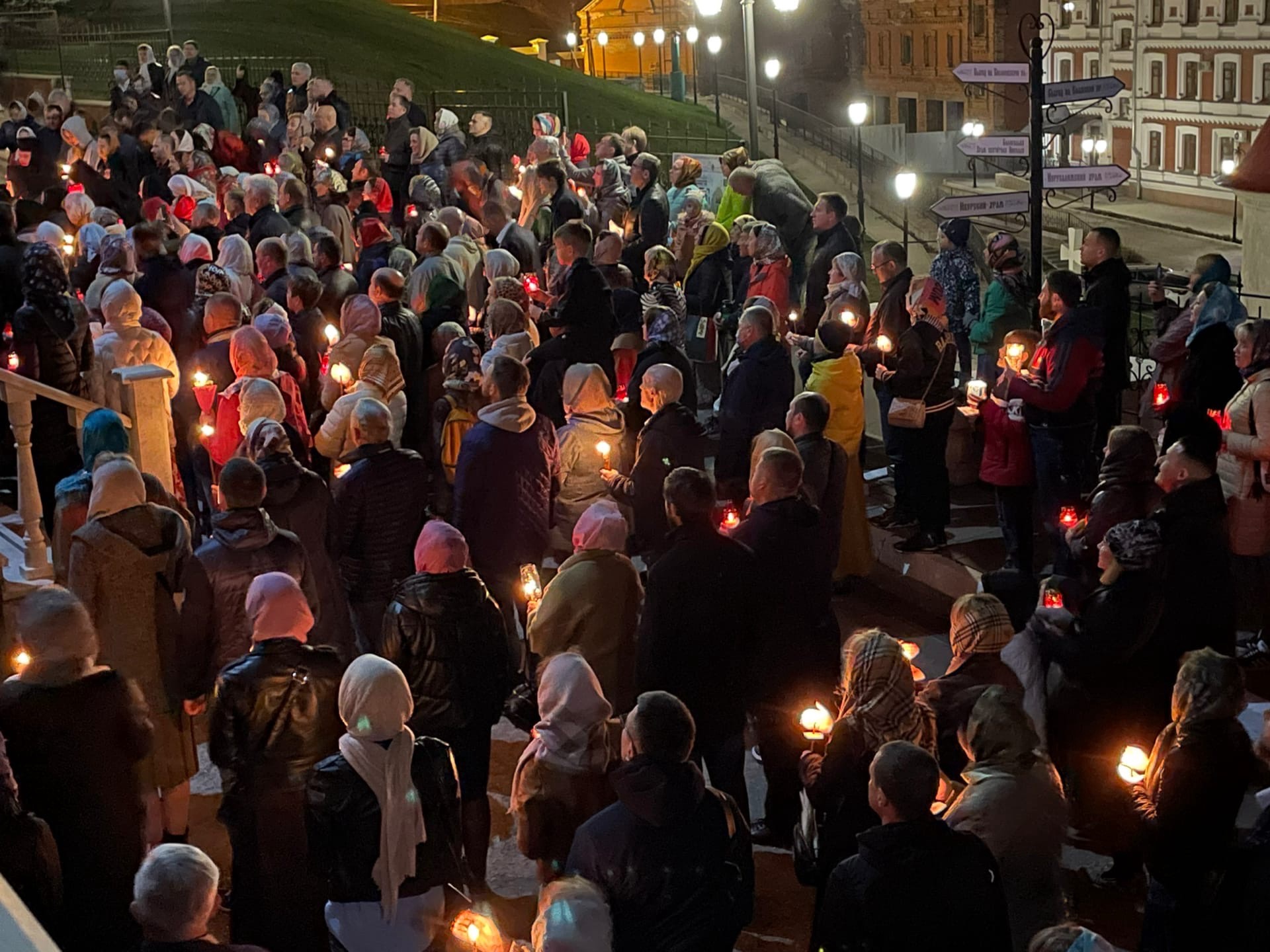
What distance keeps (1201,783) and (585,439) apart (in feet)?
13.2

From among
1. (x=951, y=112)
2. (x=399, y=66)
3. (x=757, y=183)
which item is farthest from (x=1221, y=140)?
(x=757, y=183)

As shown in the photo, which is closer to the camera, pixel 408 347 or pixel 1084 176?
pixel 408 347

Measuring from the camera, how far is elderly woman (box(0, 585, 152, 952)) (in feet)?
17.1

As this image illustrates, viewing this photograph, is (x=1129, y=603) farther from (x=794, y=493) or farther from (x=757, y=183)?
(x=757, y=183)

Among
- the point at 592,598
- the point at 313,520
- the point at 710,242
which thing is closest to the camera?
the point at 592,598

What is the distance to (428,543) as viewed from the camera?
5.96 meters

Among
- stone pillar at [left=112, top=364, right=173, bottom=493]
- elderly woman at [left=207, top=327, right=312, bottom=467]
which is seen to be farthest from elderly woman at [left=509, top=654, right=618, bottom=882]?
stone pillar at [left=112, top=364, right=173, bottom=493]

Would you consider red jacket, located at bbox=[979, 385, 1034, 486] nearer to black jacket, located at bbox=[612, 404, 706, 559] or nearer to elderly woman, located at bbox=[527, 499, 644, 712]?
black jacket, located at bbox=[612, 404, 706, 559]

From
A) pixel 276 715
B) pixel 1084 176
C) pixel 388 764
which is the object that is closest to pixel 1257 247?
pixel 1084 176

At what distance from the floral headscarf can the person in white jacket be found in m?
0.51

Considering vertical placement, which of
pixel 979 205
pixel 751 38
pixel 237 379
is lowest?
pixel 237 379

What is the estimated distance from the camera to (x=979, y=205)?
10.5 meters

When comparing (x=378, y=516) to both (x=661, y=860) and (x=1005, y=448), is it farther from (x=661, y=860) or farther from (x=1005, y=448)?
(x=1005, y=448)

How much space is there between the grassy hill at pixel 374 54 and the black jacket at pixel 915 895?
24.8 metres
